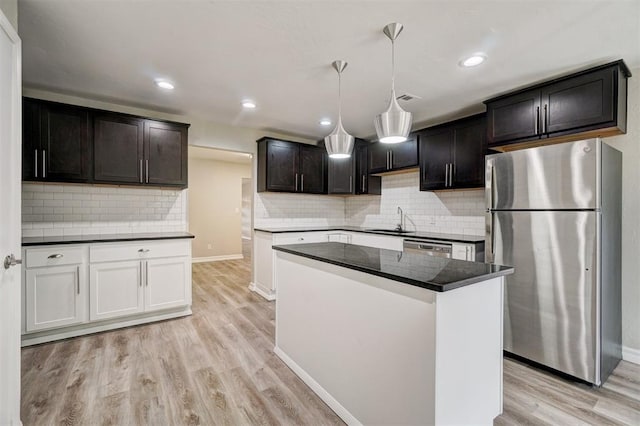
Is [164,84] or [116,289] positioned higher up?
[164,84]

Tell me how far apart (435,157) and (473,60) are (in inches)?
57.4

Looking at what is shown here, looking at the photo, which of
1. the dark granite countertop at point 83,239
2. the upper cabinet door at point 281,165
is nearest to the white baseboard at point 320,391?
the dark granite countertop at point 83,239

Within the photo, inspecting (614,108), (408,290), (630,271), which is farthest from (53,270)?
(630,271)

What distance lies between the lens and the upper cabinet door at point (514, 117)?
2662 millimetres

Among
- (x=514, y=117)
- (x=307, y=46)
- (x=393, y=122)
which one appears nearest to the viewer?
(x=393, y=122)

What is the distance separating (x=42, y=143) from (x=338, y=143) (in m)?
2.92

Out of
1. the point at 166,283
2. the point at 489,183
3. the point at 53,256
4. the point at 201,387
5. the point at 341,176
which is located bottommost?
the point at 201,387

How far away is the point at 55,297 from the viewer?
9.07ft

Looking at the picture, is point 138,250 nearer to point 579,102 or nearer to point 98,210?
point 98,210

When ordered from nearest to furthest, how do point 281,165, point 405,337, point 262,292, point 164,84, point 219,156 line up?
point 405,337 → point 164,84 → point 262,292 → point 281,165 → point 219,156

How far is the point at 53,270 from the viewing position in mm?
2750

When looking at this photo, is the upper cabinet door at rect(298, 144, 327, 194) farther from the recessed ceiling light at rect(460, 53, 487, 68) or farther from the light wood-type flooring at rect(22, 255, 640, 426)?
the recessed ceiling light at rect(460, 53, 487, 68)

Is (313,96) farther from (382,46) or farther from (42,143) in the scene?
(42,143)

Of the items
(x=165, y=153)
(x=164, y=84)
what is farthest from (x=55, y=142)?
(x=164, y=84)
